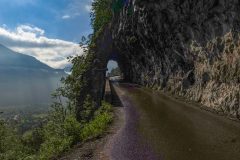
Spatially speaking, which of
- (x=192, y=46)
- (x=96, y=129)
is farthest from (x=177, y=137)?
(x=192, y=46)

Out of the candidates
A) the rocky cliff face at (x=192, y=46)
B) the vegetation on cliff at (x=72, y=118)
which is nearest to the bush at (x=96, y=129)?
the vegetation on cliff at (x=72, y=118)

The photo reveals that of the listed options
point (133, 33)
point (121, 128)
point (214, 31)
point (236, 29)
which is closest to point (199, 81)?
point (214, 31)

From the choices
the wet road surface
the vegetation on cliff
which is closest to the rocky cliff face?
the wet road surface

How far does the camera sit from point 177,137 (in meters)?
26.0

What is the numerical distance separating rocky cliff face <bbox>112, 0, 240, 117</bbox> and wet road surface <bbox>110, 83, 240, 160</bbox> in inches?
143

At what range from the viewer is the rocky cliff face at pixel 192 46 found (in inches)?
1306

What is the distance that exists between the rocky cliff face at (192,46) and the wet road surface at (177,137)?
3.62 meters

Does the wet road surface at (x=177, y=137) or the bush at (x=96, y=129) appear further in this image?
the bush at (x=96, y=129)

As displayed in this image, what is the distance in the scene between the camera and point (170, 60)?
185 ft

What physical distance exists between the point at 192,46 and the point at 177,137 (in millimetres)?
21159

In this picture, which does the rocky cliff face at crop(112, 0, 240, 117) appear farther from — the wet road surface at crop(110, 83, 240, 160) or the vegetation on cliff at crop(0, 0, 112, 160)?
the vegetation on cliff at crop(0, 0, 112, 160)

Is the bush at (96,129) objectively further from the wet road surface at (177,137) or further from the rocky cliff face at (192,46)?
the rocky cliff face at (192,46)

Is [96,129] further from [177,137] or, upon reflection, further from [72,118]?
[177,137]

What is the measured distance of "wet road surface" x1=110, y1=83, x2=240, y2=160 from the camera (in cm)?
2128
